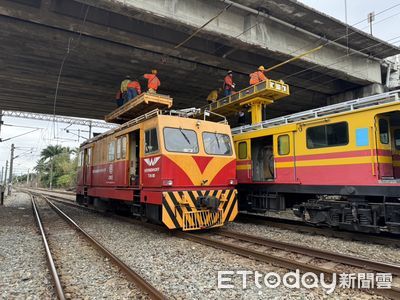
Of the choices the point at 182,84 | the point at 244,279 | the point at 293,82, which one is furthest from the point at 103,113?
the point at 244,279

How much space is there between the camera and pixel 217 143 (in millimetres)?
9664

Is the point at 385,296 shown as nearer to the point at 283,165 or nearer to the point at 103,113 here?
the point at 283,165

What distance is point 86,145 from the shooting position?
50.8ft

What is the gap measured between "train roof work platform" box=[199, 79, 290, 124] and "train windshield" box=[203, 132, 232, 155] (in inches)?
101

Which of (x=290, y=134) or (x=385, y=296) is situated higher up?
(x=290, y=134)

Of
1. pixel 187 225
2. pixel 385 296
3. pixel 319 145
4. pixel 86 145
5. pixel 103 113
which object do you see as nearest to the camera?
pixel 385 296

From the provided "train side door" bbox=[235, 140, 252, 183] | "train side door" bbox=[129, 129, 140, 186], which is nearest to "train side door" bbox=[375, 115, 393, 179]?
"train side door" bbox=[235, 140, 252, 183]

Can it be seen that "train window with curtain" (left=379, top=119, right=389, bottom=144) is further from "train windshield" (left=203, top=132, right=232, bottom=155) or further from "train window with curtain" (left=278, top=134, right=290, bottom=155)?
"train windshield" (left=203, top=132, right=232, bottom=155)

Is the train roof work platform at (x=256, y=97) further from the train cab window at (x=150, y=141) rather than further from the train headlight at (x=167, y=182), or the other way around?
the train headlight at (x=167, y=182)

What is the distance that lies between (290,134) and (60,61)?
34.5 ft

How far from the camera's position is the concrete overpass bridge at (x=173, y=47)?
34.7 ft

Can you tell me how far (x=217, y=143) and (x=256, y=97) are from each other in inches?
174

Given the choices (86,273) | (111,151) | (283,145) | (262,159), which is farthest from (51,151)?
(86,273)

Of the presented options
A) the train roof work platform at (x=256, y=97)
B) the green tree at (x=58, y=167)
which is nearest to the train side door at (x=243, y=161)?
the train roof work platform at (x=256, y=97)
